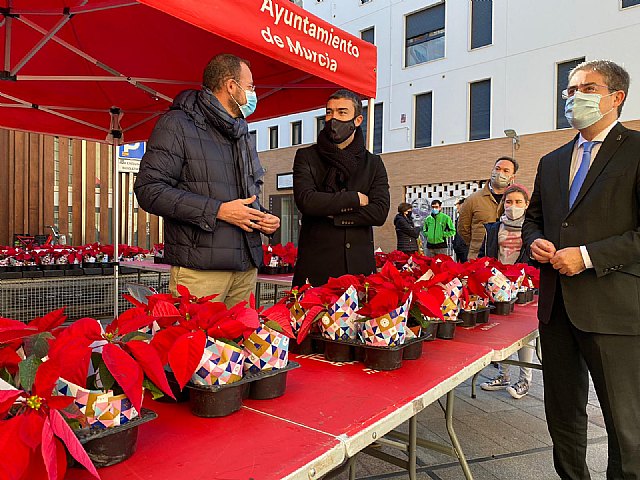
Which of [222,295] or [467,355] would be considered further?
[222,295]

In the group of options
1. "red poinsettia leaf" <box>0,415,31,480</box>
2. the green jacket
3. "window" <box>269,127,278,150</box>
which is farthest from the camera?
"window" <box>269,127,278,150</box>

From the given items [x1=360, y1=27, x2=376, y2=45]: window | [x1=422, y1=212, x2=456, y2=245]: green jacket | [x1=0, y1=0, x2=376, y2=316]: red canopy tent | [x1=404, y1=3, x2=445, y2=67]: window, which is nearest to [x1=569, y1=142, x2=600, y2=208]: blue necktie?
[x1=0, y1=0, x2=376, y2=316]: red canopy tent

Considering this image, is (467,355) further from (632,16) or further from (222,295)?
(632,16)

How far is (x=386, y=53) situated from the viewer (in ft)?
51.5

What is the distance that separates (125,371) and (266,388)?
38cm

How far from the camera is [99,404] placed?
0.76 meters

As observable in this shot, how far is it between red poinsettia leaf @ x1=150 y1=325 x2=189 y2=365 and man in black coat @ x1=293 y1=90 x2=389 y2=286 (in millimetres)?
1259

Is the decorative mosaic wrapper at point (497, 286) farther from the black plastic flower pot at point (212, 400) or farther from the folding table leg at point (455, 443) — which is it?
the black plastic flower pot at point (212, 400)

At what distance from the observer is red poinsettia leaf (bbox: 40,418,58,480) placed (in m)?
0.61

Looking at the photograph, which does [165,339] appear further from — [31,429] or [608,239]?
[608,239]

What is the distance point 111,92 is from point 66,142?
22.1 ft

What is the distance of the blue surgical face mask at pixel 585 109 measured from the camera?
1739mm

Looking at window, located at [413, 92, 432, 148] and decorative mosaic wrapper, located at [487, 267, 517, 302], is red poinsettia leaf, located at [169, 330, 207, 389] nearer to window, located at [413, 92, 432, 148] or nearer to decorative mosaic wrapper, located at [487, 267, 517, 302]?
decorative mosaic wrapper, located at [487, 267, 517, 302]

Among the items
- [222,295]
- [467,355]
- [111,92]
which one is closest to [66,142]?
[111,92]
